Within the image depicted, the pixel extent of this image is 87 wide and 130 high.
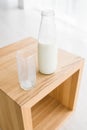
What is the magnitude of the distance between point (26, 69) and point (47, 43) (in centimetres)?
16

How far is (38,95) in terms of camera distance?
0.79 meters

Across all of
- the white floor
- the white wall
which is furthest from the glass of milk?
the white wall

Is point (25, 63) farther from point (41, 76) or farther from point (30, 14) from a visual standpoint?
point (30, 14)

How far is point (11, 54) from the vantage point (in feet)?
3.56

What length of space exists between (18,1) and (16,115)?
10.2 ft

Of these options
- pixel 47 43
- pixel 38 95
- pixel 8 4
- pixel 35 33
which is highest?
pixel 47 43

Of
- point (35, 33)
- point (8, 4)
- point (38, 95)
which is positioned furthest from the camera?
point (8, 4)

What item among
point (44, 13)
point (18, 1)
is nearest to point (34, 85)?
point (44, 13)

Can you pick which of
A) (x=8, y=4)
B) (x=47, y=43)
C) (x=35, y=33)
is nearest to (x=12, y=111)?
(x=47, y=43)

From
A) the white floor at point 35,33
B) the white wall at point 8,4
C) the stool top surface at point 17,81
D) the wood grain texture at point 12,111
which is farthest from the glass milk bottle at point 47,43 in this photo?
the white wall at point 8,4

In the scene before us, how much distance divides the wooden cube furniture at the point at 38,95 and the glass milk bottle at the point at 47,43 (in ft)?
0.18

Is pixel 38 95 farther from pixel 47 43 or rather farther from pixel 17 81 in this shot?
pixel 47 43

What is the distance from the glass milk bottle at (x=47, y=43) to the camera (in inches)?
30.9

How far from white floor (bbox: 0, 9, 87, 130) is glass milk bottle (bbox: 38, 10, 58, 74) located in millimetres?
601
